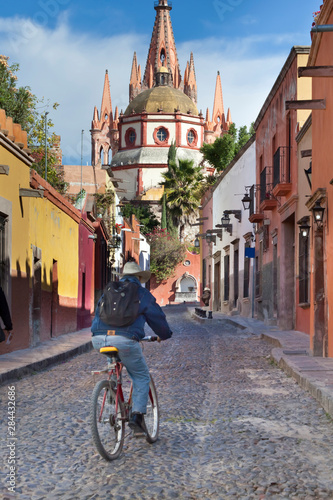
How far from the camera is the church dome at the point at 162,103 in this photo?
82.9 meters

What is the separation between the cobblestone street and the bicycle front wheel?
0.41 ft

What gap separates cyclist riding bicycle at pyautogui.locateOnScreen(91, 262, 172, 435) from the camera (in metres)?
5.54

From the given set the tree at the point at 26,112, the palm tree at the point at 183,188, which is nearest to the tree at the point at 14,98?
the tree at the point at 26,112

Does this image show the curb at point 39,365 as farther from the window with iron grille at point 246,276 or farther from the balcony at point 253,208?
the window with iron grille at point 246,276

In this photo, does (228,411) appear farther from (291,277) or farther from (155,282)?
(155,282)

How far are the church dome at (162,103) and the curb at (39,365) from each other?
68.7m

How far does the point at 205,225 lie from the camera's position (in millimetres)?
44625

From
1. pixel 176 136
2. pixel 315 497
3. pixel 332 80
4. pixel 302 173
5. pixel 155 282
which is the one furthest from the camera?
pixel 176 136

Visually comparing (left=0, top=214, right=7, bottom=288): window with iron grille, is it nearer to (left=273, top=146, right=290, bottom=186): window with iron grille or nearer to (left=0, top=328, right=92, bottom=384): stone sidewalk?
(left=0, top=328, right=92, bottom=384): stone sidewalk

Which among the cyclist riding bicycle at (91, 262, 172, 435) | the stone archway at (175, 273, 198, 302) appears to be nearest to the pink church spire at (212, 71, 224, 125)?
the stone archway at (175, 273, 198, 302)

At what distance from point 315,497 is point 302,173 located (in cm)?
1450

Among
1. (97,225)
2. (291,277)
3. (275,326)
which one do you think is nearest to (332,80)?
(291,277)

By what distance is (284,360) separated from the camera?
11.2m
